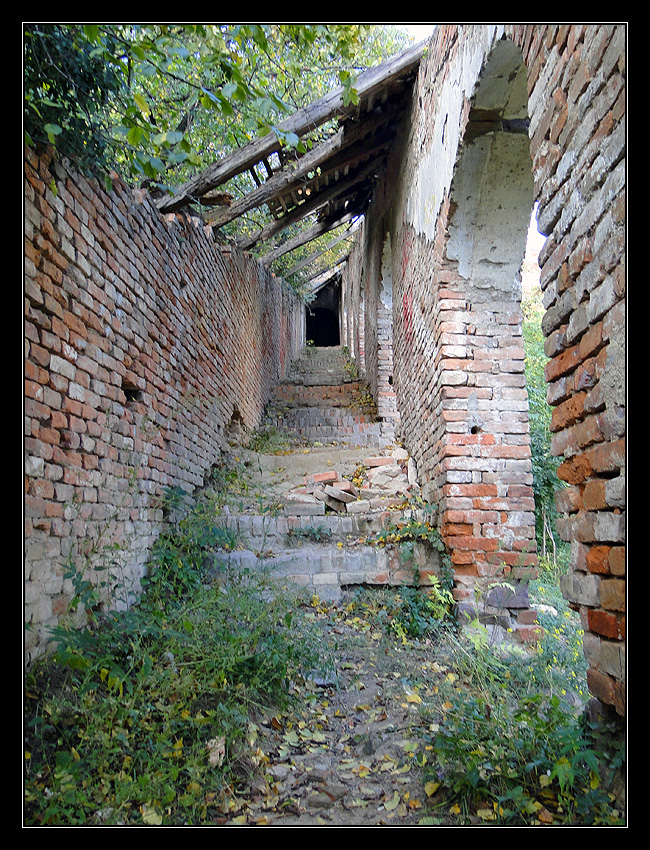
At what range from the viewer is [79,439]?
9.61 ft

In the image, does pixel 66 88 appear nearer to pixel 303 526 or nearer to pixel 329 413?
pixel 303 526

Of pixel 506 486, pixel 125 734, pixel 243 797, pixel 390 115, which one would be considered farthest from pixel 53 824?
pixel 390 115

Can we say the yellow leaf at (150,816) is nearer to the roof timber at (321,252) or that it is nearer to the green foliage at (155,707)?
the green foliage at (155,707)

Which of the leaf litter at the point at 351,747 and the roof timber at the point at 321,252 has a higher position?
the roof timber at the point at 321,252

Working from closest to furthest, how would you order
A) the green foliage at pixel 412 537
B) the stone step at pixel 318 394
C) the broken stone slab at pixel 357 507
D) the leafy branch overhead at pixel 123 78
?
1. the leafy branch overhead at pixel 123 78
2. the green foliage at pixel 412 537
3. the broken stone slab at pixel 357 507
4. the stone step at pixel 318 394

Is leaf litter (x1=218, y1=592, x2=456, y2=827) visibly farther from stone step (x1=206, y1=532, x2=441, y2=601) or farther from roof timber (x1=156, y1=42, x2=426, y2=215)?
roof timber (x1=156, y1=42, x2=426, y2=215)

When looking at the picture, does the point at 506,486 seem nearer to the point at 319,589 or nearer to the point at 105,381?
the point at 319,589

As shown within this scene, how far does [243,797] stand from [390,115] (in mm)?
6632

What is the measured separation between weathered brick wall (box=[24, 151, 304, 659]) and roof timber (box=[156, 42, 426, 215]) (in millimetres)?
300

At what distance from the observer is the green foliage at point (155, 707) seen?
1845 mm

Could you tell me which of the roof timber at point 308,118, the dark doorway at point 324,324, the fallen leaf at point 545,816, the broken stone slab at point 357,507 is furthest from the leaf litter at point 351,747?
the dark doorway at point 324,324

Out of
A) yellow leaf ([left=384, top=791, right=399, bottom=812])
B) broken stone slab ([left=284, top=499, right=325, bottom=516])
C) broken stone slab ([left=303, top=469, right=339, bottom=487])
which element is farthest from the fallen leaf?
broken stone slab ([left=303, top=469, right=339, bottom=487])

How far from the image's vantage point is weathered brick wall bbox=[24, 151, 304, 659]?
254cm
